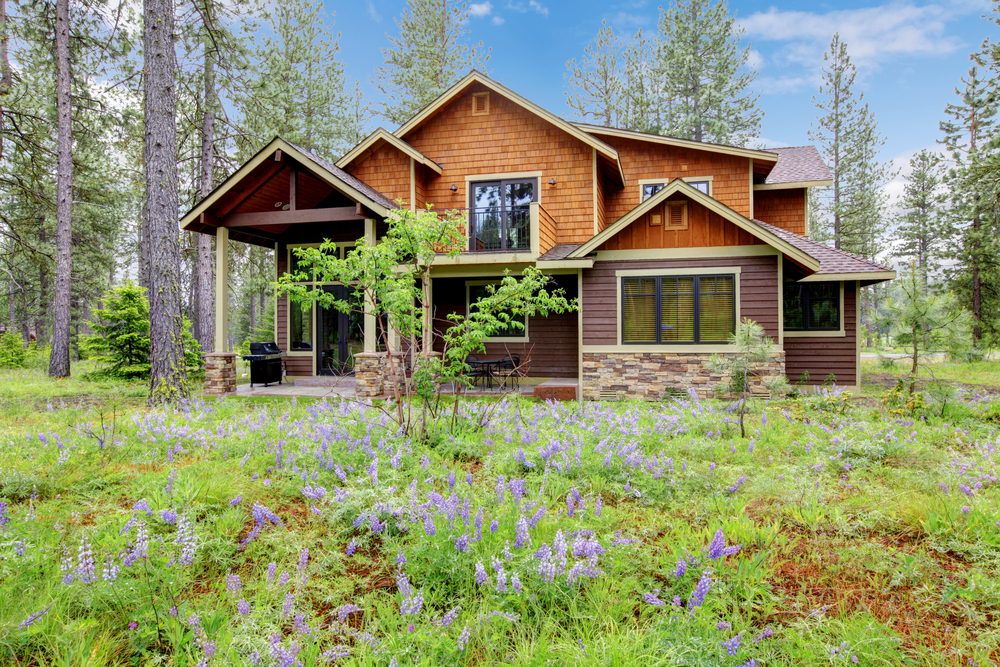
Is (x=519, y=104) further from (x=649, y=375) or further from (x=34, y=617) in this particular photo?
(x=34, y=617)

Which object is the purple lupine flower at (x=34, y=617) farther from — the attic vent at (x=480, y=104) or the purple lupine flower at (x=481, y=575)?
the attic vent at (x=480, y=104)

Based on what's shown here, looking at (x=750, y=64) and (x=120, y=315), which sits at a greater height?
(x=750, y=64)

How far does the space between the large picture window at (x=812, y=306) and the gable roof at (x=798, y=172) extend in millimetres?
2649

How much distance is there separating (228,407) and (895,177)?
123 feet

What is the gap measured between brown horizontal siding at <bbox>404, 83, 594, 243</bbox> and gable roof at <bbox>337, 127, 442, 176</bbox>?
0.53 meters

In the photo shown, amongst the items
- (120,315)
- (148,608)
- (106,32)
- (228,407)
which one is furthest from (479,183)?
(148,608)

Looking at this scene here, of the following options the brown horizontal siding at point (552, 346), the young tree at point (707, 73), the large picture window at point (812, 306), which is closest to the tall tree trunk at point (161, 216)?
the brown horizontal siding at point (552, 346)

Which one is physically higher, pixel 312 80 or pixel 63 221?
pixel 312 80

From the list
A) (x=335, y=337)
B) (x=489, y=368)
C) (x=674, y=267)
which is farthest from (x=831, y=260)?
(x=335, y=337)

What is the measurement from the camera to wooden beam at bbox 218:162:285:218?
10.1 meters

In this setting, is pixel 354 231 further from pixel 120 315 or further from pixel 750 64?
pixel 750 64

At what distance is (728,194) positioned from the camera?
1227cm

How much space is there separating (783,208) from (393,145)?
9.99 metres

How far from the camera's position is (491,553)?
8.60ft
